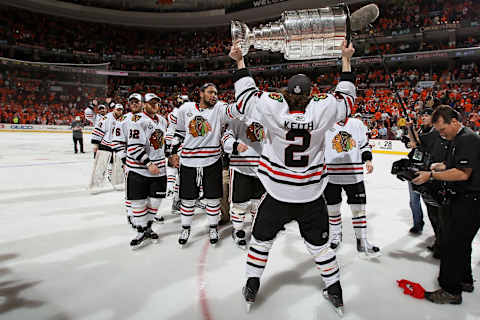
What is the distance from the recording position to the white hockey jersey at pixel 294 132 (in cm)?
203

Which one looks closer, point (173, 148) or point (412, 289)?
point (412, 289)

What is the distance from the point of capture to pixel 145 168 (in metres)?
3.50

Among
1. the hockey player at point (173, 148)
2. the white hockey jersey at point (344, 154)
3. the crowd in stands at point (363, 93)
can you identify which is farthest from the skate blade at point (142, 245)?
the crowd in stands at point (363, 93)

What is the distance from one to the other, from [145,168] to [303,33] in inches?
93.2

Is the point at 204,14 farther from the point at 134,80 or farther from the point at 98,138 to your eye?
the point at 98,138

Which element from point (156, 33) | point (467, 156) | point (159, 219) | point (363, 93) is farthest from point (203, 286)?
point (156, 33)

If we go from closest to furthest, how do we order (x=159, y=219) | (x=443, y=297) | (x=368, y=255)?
1. (x=443, y=297)
2. (x=368, y=255)
3. (x=159, y=219)

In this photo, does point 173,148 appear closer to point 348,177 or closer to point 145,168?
point 145,168

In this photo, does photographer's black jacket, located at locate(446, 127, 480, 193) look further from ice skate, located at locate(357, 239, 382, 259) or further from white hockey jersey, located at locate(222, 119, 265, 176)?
white hockey jersey, located at locate(222, 119, 265, 176)

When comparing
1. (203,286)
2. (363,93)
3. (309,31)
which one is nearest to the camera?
(309,31)

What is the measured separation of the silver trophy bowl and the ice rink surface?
1969 mm

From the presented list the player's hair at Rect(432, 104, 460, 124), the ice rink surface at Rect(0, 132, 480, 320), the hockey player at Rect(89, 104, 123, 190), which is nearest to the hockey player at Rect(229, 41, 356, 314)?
the ice rink surface at Rect(0, 132, 480, 320)

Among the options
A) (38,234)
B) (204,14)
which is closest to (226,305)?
(38,234)

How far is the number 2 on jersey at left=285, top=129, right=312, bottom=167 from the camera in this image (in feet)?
6.67
